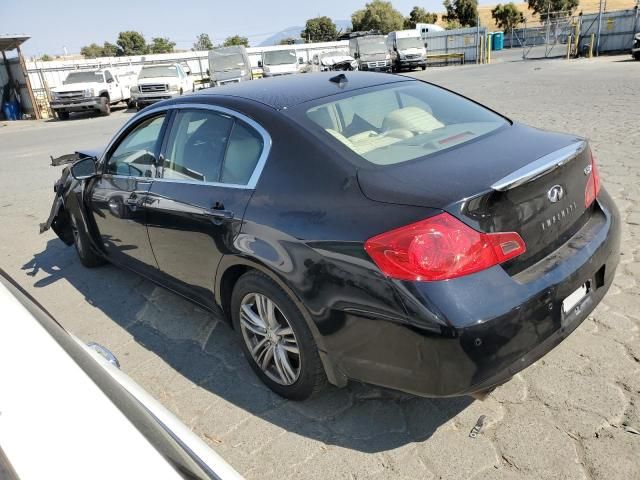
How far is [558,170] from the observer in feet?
7.95

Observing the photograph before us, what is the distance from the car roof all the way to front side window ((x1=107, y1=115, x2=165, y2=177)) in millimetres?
492

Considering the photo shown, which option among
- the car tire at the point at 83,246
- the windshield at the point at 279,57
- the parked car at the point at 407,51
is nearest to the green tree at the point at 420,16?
the parked car at the point at 407,51

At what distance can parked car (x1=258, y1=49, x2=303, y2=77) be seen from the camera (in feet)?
78.9

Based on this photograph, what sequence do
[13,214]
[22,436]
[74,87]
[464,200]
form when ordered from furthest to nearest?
1. [74,87]
2. [13,214]
3. [464,200]
4. [22,436]

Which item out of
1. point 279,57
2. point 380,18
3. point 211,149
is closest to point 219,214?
point 211,149

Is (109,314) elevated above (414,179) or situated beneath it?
situated beneath

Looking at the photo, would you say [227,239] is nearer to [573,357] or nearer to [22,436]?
[22,436]

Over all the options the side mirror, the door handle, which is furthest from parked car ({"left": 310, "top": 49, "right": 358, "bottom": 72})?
the door handle

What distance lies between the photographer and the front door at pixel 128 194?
3609 millimetres

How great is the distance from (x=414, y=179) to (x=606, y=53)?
33614 mm

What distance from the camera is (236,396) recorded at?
2.94 meters

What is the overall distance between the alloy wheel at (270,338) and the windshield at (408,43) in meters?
33.4

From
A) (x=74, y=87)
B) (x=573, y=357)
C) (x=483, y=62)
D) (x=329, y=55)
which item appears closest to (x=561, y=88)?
(x=573, y=357)

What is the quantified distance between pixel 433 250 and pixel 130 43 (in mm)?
89914
